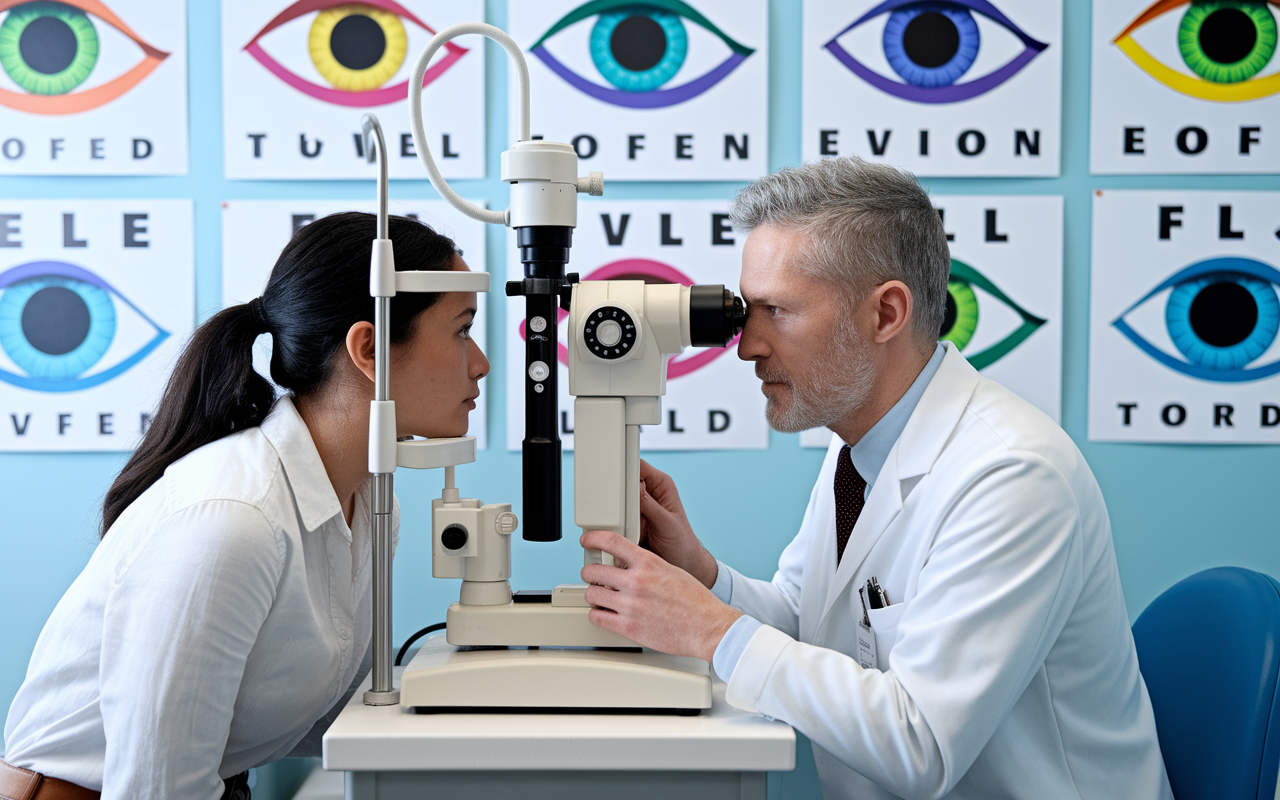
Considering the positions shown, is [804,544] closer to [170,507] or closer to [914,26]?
[170,507]

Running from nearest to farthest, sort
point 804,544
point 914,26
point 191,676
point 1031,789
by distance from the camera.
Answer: point 191,676
point 1031,789
point 804,544
point 914,26

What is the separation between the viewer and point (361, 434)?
120 cm

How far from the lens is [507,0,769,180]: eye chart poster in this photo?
1.96m

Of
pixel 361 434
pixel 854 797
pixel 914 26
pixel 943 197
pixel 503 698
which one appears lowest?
pixel 854 797

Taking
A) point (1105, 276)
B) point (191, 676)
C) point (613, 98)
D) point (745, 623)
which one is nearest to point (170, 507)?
point (191, 676)

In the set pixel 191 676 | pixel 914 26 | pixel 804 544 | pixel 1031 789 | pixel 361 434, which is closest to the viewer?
pixel 191 676

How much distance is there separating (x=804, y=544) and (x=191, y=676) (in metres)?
0.91

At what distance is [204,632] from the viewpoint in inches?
37.4

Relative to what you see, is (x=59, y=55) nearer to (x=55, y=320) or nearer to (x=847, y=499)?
(x=55, y=320)

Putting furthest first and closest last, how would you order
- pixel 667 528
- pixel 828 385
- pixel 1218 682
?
1. pixel 667 528
2. pixel 828 385
3. pixel 1218 682

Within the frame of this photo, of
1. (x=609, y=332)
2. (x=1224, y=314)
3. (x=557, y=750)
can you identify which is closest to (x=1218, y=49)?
(x=1224, y=314)

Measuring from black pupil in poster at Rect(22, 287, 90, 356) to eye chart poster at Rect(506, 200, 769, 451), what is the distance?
36.1 inches

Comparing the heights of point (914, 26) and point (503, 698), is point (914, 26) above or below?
above

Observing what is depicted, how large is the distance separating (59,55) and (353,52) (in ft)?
2.05
